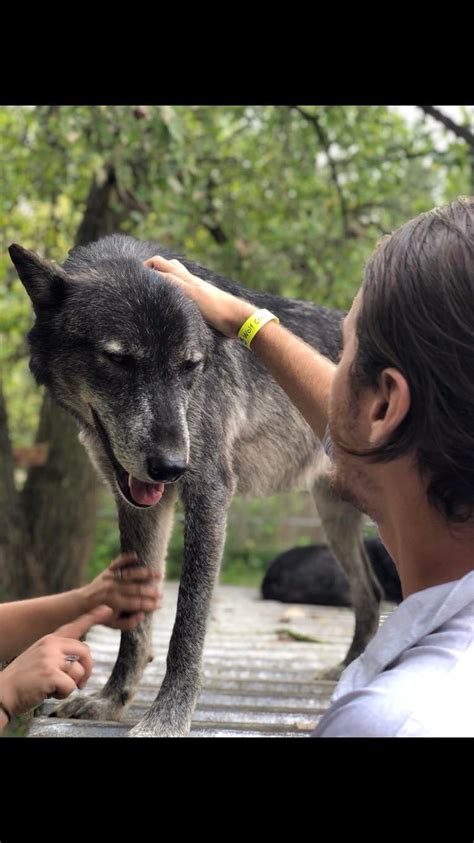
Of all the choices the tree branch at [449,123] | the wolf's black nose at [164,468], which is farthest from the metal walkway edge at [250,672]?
the tree branch at [449,123]

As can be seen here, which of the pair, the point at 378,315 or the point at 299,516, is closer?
the point at 378,315

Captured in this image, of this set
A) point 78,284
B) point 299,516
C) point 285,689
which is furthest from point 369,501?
point 299,516

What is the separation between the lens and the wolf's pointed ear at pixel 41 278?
3.40 m

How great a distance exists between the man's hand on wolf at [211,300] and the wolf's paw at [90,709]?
60.5 inches

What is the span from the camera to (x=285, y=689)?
180 inches

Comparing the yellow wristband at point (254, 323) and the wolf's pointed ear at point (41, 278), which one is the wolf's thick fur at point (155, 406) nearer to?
the wolf's pointed ear at point (41, 278)

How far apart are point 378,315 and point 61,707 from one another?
8.89 ft

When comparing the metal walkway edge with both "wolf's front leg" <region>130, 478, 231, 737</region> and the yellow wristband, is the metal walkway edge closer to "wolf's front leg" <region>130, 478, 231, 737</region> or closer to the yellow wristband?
"wolf's front leg" <region>130, 478, 231, 737</region>

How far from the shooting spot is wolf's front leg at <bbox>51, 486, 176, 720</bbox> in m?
3.75

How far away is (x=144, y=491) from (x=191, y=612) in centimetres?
57

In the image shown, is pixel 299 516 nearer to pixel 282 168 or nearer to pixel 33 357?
pixel 282 168

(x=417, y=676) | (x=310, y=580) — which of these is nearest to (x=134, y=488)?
(x=417, y=676)

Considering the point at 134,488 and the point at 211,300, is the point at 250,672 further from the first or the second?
the point at 211,300
